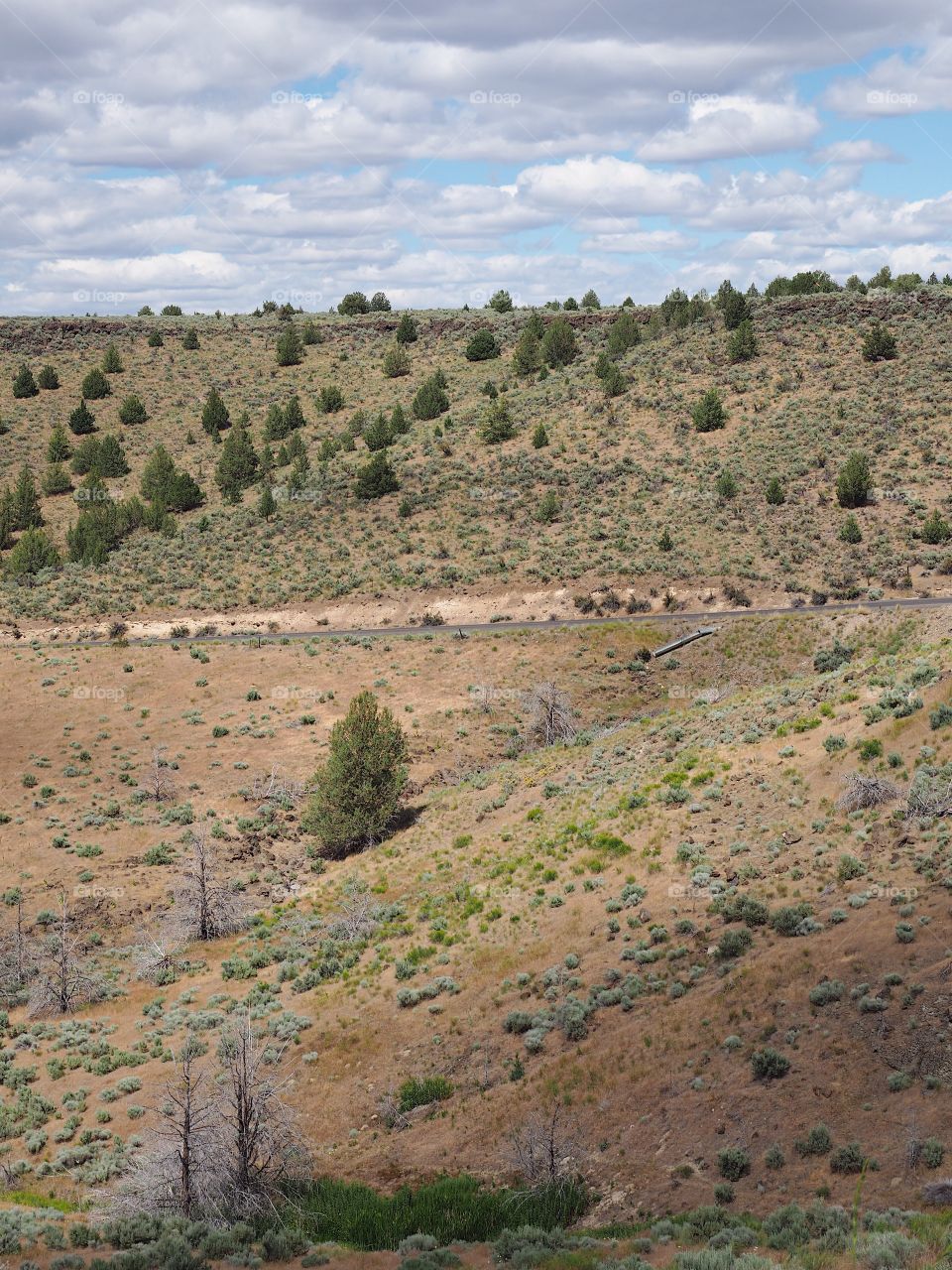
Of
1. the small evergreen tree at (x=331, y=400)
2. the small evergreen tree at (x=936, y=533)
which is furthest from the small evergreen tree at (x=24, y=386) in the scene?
the small evergreen tree at (x=936, y=533)

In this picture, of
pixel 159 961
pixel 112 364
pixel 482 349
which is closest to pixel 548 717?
pixel 159 961

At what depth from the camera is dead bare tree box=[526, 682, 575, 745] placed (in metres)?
44.6

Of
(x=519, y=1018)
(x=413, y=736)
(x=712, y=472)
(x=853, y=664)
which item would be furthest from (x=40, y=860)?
(x=712, y=472)

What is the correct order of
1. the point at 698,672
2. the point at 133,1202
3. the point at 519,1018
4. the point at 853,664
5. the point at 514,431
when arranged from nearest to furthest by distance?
the point at 133,1202, the point at 519,1018, the point at 853,664, the point at 698,672, the point at 514,431

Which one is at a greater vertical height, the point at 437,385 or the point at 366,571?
the point at 437,385

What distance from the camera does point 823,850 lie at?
2453 cm

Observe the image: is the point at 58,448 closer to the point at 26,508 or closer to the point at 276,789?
the point at 26,508

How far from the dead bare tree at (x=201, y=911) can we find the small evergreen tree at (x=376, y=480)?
152ft

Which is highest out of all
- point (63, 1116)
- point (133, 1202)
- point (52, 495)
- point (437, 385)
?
point (437, 385)

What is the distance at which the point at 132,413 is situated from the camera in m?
98.6

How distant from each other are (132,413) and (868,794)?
283 ft

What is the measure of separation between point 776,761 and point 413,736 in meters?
19.7

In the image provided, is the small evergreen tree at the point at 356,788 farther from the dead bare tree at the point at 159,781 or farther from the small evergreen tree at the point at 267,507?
the small evergreen tree at the point at 267,507

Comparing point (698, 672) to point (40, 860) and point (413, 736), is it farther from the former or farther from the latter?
point (40, 860)
